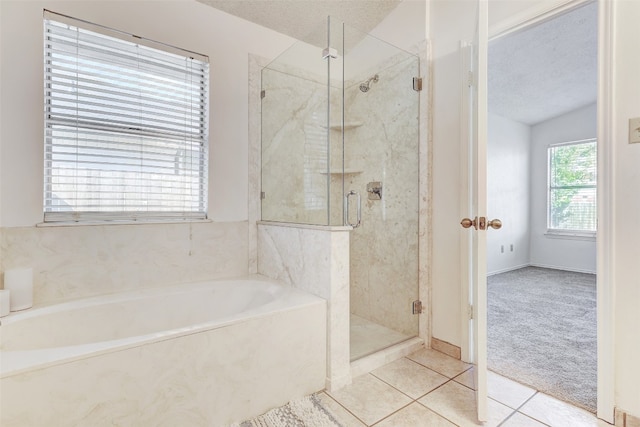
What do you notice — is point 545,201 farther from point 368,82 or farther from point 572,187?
point 368,82

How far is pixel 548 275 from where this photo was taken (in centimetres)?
454

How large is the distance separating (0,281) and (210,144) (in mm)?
1363

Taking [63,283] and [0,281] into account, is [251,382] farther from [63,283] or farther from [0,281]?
[0,281]

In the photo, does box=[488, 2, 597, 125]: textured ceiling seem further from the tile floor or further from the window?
the tile floor

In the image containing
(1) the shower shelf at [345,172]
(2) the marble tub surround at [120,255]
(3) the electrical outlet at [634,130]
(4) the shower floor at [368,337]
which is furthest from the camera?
(1) the shower shelf at [345,172]

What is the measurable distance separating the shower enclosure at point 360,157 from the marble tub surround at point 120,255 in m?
0.45

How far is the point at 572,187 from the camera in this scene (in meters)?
4.84

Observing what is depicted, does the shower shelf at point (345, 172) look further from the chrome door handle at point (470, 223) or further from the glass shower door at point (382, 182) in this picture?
the chrome door handle at point (470, 223)

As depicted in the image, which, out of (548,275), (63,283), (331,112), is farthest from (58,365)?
(548,275)

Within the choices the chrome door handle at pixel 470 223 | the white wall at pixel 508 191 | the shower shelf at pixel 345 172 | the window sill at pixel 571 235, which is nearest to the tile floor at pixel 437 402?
the chrome door handle at pixel 470 223

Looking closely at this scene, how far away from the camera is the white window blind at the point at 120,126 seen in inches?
69.1

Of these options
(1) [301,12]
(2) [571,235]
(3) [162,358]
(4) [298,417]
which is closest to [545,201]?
(2) [571,235]

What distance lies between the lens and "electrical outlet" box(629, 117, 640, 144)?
4.40 ft

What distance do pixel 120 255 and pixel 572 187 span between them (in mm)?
5987
